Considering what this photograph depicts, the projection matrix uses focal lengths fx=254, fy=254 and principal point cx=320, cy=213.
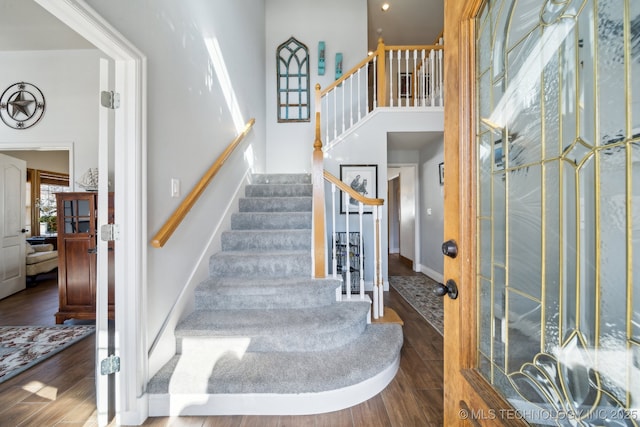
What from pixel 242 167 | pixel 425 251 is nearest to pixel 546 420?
pixel 242 167

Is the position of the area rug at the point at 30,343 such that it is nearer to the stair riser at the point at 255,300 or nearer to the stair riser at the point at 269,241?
the stair riser at the point at 255,300

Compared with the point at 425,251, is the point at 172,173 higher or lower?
higher

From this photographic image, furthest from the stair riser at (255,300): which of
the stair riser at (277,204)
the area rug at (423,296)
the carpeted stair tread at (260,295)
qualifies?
the stair riser at (277,204)

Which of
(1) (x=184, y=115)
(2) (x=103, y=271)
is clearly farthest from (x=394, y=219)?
(2) (x=103, y=271)

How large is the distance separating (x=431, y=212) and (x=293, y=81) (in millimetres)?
3520

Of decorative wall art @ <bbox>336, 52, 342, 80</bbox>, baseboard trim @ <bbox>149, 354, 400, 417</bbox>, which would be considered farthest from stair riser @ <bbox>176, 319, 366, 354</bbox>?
decorative wall art @ <bbox>336, 52, 342, 80</bbox>

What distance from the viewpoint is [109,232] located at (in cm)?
139

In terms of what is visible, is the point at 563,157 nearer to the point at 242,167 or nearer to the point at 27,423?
the point at 27,423

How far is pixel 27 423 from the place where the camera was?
144cm

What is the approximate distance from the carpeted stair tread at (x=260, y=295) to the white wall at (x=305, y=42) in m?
3.13

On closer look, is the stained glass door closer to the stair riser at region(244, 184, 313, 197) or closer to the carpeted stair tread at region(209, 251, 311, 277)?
the carpeted stair tread at region(209, 251, 311, 277)

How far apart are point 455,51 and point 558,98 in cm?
43

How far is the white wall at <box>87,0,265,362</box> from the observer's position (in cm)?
157

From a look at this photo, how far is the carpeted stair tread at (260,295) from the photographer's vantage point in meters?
2.04
